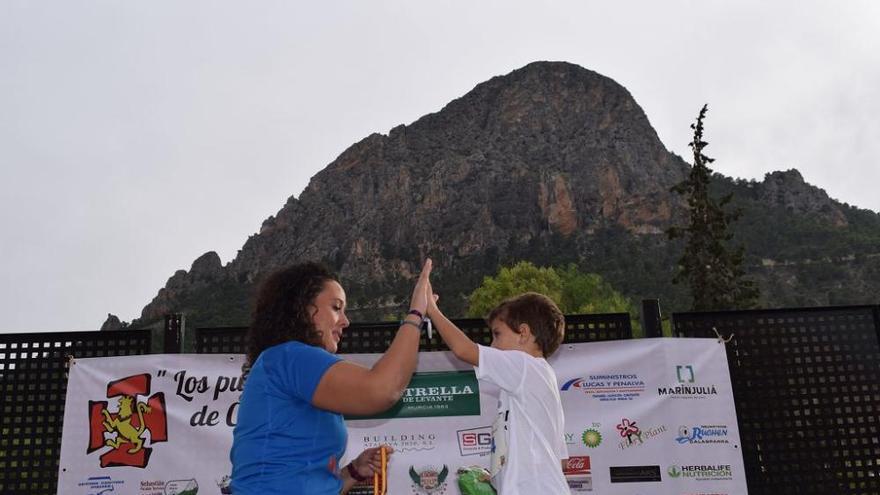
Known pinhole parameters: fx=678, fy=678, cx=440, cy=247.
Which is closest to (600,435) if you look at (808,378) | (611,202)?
(808,378)

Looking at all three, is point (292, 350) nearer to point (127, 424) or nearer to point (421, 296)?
point (421, 296)

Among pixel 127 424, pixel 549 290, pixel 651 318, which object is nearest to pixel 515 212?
pixel 549 290

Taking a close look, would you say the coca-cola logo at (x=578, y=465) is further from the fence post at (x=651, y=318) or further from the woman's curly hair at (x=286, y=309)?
the woman's curly hair at (x=286, y=309)

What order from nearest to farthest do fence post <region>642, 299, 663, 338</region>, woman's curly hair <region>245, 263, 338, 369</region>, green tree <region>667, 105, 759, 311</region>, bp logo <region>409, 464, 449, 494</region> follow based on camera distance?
woman's curly hair <region>245, 263, 338, 369</region>
bp logo <region>409, 464, 449, 494</region>
fence post <region>642, 299, 663, 338</region>
green tree <region>667, 105, 759, 311</region>

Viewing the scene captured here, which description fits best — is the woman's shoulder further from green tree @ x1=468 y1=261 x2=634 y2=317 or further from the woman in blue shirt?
green tree @ x1=468 y1=261 x2=634 y2=317

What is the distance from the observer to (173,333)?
614cm

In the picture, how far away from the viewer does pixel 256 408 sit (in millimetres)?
2189

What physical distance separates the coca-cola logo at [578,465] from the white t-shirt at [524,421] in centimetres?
281

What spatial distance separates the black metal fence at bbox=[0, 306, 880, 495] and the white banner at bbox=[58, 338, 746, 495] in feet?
0.97

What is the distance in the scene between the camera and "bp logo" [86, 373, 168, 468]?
571 centimetres

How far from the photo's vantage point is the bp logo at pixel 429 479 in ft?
18.6

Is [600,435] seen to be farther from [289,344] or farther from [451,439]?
[289,344]

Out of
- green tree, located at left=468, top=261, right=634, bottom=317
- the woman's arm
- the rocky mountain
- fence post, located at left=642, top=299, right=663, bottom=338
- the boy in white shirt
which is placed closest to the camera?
the woman's arm

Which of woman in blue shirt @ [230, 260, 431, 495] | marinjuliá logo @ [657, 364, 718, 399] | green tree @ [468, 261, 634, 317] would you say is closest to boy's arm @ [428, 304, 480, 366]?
woman in blue shirt @ [230, 260, 431, 495]
